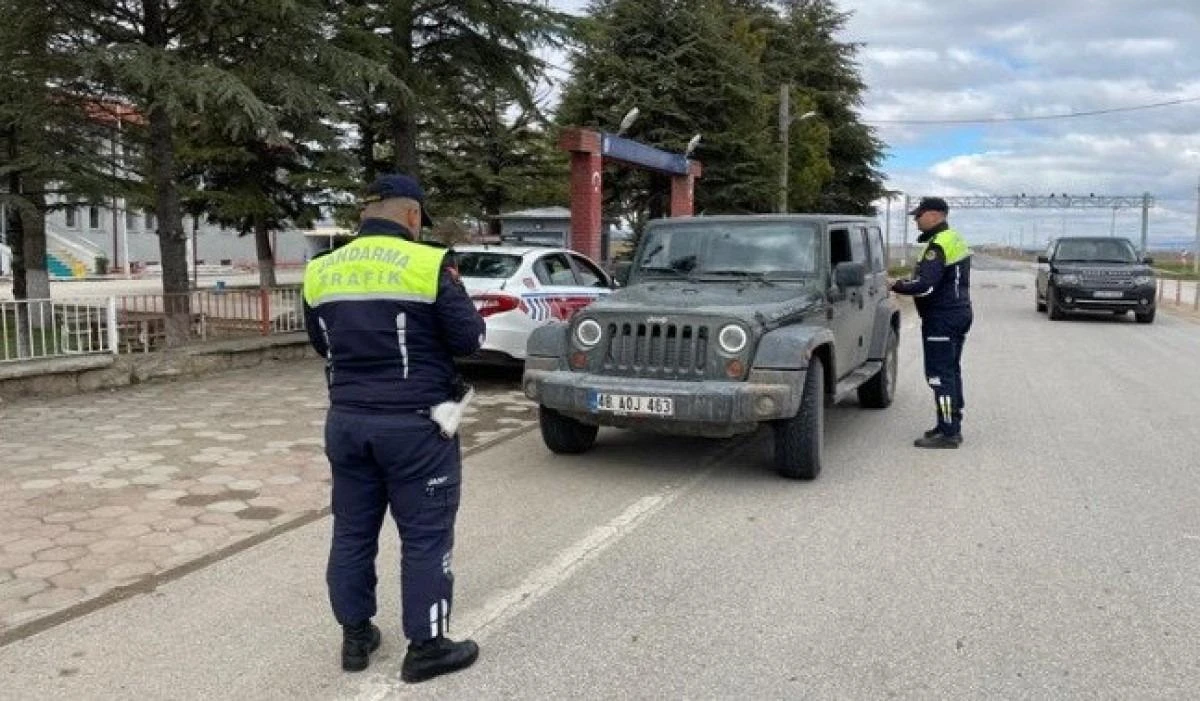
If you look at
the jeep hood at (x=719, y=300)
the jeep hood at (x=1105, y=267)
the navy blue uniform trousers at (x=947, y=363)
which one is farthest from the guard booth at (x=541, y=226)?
the navy blue uniform trousers at (x=947, y=363)

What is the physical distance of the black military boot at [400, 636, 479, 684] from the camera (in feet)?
11.7

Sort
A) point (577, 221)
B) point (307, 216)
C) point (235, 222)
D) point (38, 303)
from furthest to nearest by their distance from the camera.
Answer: point (235, 222)
point (307, 216)
point (577, 221)
point (38, 303)

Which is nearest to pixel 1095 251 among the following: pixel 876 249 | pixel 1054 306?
pixel 1054 306

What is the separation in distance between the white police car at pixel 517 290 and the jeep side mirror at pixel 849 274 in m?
3.12

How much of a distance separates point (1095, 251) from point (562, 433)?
17.3m

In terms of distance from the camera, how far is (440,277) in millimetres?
3414

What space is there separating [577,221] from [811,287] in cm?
1107

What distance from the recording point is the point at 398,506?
11.6 ft

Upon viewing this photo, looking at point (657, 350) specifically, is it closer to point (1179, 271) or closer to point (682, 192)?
point (682, 192)

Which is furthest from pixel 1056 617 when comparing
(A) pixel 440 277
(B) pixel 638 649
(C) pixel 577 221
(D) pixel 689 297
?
(C) pixel 577 221

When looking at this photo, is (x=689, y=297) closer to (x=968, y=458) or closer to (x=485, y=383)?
(x=968, y=458)

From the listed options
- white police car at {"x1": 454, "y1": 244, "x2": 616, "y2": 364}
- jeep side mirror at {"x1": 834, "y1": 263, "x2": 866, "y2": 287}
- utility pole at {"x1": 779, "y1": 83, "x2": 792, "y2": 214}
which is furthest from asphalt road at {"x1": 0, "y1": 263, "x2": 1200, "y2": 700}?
utility pole at {"x1": 779, "y1": 83, "x2": 792, "y2": 214}

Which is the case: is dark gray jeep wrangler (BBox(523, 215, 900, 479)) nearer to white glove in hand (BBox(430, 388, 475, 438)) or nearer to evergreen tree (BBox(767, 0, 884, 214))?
white glove in hand (BBox(430, 388, 475, 438))

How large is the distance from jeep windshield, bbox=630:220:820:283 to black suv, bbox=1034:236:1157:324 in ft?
47.4
